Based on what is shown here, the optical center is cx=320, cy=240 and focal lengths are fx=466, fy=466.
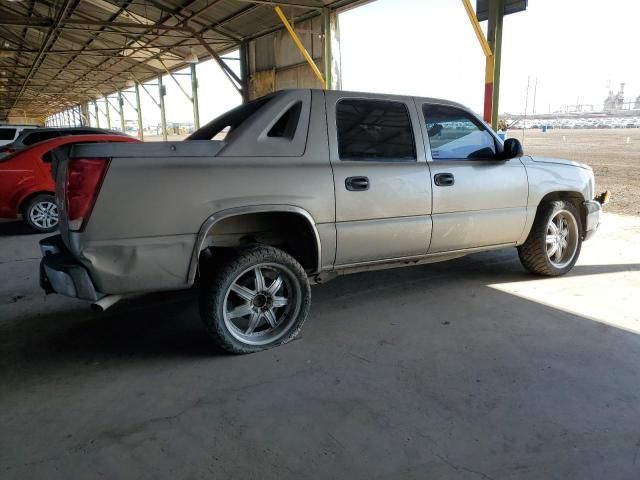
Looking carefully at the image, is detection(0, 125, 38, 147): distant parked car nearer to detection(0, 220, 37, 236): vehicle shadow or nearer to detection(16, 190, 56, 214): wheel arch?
detection(0, 220, 37, 236): vehicle shadow

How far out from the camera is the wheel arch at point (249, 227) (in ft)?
9.75

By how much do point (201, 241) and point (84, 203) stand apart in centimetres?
70

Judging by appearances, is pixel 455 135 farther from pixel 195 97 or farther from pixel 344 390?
pixel 195 97

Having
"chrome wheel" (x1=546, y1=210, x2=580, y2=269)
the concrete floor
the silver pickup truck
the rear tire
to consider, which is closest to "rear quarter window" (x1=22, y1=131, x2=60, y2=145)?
the rear tire

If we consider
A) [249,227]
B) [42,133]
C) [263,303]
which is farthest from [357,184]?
[42,133]

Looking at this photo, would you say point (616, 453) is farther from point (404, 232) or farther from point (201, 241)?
point (201, 241)

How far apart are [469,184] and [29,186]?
22.3ft

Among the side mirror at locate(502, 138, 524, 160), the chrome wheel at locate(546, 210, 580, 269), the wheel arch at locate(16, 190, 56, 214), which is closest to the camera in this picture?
the side mirror at locate(502, 138, 524, 160)

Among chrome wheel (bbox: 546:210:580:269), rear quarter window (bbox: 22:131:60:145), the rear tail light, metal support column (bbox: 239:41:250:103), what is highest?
metal support column (bbox: 239:41:250:103)

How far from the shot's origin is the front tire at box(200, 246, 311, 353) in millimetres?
3111

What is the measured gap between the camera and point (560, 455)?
2.18 meters

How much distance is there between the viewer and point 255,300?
3.35 meters

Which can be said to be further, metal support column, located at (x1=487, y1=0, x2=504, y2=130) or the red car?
metal support column, located at (x1=487, y1=0, x2=504, y2=130)

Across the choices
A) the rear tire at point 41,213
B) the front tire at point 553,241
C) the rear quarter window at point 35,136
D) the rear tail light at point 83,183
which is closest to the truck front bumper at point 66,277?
the rear tail light at point 83,183
